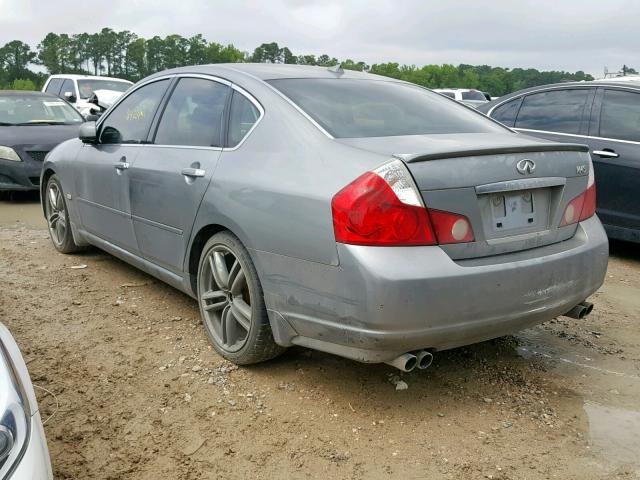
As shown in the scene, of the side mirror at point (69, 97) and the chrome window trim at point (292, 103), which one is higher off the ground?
the side mirror at point (69, 97)

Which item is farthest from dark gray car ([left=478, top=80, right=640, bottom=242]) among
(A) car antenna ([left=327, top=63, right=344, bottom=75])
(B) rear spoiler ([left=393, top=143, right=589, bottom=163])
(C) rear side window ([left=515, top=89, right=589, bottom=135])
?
(A) car antenna ([left=327, top=63, right=344, bottom=75])

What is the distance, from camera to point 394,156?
274 centimetres

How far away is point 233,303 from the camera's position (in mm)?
3434

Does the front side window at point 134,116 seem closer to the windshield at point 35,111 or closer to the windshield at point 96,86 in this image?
the windshield at point 35,111

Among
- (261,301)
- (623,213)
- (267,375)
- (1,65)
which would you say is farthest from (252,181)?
(1,65)

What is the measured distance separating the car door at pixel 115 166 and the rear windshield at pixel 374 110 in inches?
50.2

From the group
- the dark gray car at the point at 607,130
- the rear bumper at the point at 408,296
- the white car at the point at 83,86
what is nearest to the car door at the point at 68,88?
the white car at the point at 83,86

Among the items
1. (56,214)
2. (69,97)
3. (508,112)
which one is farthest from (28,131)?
(508,112)

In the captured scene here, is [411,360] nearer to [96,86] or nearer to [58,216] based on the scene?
[58,216]

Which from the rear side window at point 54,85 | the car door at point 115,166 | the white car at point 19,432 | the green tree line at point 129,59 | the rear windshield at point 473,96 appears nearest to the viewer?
the white car at point 19,432

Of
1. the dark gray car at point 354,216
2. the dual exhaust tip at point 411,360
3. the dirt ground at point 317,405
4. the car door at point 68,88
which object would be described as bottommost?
the dirt ground at point 317,405

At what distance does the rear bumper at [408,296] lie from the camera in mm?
2613

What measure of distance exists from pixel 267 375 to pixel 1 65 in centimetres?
8252

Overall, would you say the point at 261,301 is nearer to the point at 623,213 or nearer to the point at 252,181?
the point at 252,181
